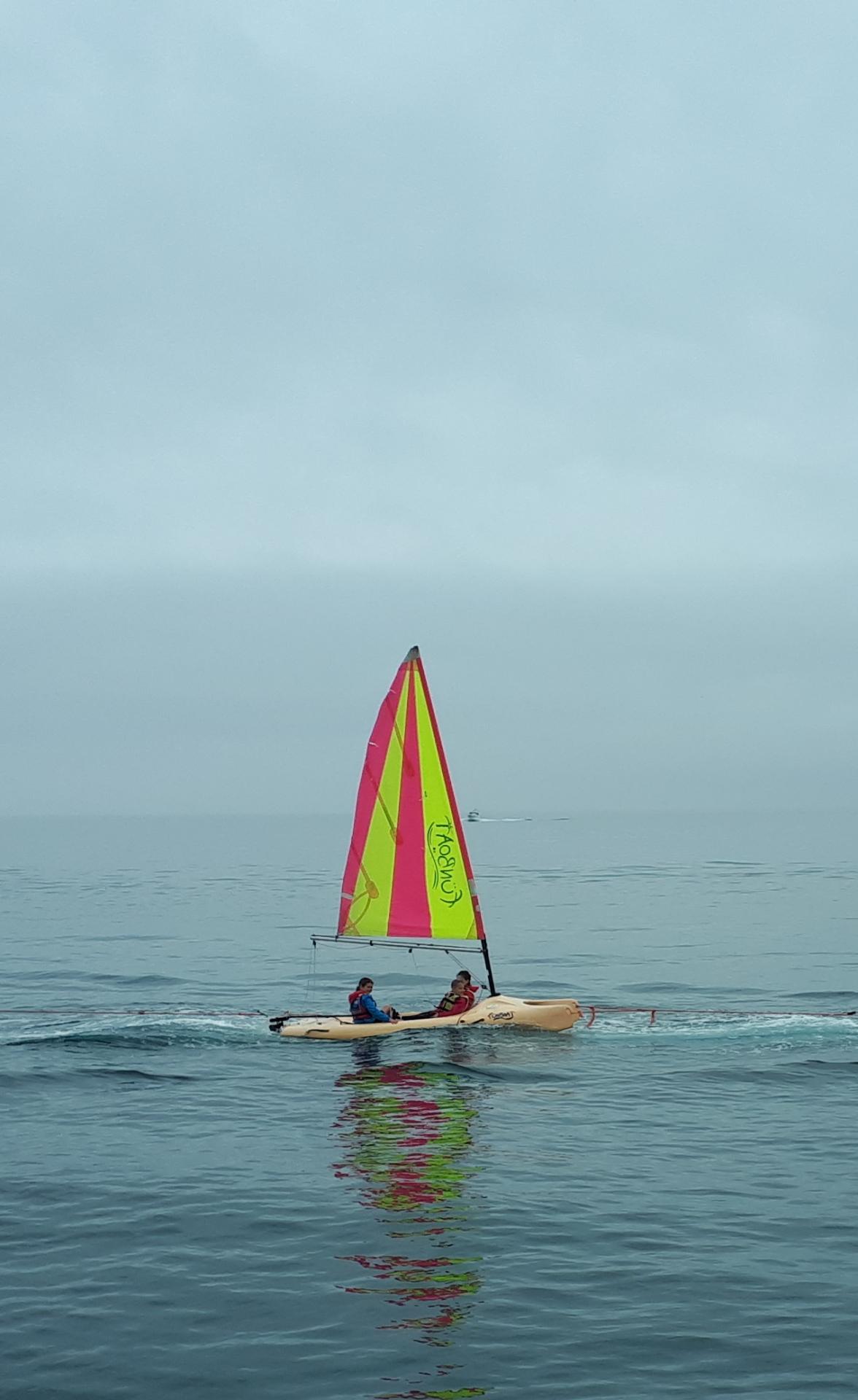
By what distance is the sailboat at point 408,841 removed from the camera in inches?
1318

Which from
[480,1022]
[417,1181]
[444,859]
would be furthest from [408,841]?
[417,1181]

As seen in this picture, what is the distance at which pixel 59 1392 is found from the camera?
43.8 ft

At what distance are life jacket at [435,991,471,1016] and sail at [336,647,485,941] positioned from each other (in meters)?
1.99

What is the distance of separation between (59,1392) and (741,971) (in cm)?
3964

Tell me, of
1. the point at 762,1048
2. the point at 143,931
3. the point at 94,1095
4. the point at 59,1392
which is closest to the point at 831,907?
the point at 143,931

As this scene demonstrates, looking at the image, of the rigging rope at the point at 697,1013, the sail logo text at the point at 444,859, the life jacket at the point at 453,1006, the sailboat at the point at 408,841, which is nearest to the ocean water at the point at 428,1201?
the rigging rope at the point at 697,1013

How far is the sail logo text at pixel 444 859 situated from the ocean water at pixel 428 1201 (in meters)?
3.81

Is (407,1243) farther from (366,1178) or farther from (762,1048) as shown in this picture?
(762,1048)

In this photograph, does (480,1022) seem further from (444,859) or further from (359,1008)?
(444,859)

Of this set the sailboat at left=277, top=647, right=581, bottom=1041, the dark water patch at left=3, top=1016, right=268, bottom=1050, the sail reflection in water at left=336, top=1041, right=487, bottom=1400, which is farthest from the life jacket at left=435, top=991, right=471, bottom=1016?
the dark water patch at left=3, top=1016, right=268, bottom=1050

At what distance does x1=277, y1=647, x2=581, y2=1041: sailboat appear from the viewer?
110ft

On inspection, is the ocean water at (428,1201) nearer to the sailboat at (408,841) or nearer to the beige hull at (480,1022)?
the beige hull at (480,1022)

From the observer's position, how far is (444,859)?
3400cm

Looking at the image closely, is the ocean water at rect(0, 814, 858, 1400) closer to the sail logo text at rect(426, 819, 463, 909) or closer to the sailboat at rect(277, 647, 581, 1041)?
the sailboat at rect(277, 647, 581, 1041)
